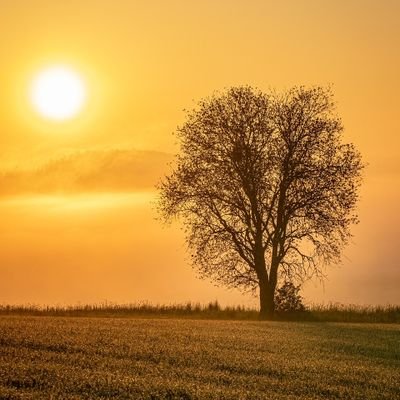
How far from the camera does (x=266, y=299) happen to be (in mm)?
51312

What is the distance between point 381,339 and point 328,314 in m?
17.5

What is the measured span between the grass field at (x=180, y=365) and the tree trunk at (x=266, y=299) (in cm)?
2006

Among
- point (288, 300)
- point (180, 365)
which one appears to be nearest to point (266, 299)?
point (288, 300)

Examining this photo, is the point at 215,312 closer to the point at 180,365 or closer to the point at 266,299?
the point at 266,299

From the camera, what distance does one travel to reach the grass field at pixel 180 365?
16812 millimetres

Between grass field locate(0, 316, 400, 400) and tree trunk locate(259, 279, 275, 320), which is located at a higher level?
tree trunk locate(259, 279, 275, 320)

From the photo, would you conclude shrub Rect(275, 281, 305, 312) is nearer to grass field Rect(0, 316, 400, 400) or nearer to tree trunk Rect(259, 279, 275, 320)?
tree trunk Rect(259, 279, 275, 320)

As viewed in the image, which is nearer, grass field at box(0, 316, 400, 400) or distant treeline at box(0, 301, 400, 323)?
grass field at box(0, 316, 400, 400)

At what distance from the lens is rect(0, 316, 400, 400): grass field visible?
1681 centimetres

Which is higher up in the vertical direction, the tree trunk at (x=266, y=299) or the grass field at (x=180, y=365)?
the tree trunk at (x=266, y=299)

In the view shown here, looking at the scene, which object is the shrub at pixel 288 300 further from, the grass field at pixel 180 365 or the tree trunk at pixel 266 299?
the grass field at pixel 180 365

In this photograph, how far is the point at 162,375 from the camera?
1889 cm

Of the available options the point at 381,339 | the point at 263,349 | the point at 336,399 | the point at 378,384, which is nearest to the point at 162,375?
the point at 336,399

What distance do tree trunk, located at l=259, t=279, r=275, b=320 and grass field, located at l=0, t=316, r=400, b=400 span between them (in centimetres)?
2006
